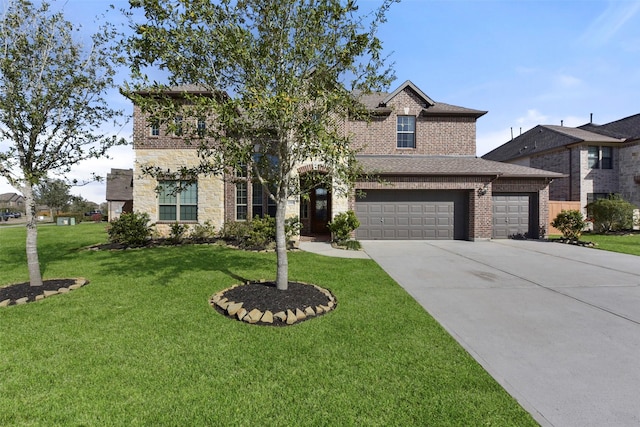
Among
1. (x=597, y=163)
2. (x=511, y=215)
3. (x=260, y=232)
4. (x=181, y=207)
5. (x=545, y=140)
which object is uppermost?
(x=545, y=140)

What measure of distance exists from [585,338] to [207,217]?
13.8 metres

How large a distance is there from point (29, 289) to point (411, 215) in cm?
1362

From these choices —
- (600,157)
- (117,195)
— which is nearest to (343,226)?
(600,157)

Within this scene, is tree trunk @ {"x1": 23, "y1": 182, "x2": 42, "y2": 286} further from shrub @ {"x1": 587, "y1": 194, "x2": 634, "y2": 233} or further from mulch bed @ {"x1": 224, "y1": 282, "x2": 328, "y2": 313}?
shrub @ {"x1": 587, "y1": 194, "x2": 634, "y2": 233}

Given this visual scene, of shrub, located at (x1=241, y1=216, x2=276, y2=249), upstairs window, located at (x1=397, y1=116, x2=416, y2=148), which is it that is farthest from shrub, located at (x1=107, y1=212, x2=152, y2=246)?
upstairs window, located at (x1=397, y1=116, x2=416, y2=148)

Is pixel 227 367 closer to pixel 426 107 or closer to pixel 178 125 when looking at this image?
pixel 178 125

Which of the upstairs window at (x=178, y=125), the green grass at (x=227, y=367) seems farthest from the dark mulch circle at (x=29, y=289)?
the upstairs window at (x=178, y=125)

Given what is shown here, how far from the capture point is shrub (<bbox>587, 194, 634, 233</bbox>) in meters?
16.9

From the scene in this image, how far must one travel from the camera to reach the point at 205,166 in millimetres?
5434

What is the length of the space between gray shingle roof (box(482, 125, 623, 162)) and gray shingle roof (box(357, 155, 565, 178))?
370 inches

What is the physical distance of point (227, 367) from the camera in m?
3.35

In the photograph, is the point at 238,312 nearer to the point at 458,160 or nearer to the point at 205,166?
the point at 205,166

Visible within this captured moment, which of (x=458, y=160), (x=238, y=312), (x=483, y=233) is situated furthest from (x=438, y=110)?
(x=238, y=312)

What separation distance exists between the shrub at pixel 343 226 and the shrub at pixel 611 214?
53.0 ft
